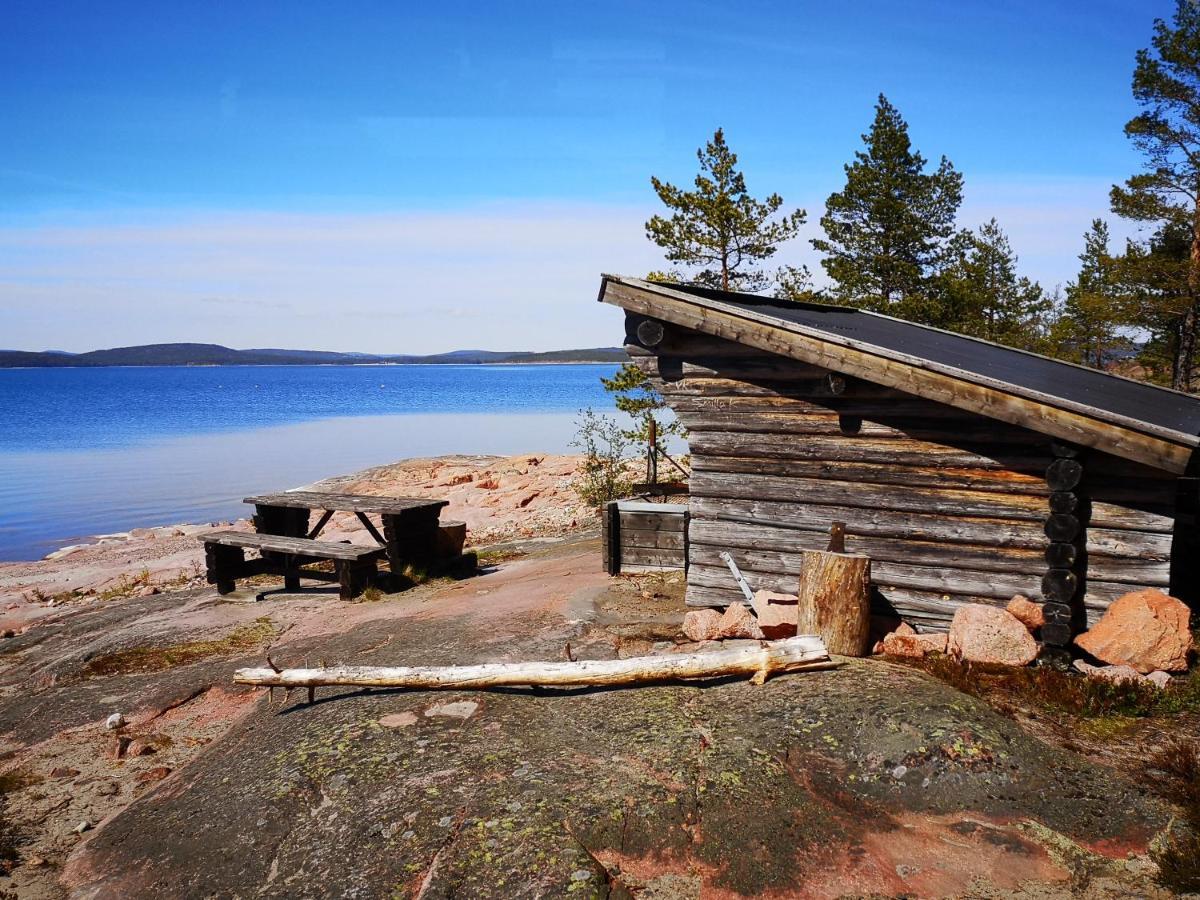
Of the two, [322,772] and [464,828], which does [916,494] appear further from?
[322,772]

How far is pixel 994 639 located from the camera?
23.4 ft

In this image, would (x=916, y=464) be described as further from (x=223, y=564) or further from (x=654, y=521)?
(x=223, y=564)

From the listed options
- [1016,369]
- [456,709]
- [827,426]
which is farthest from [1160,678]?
[456,709]

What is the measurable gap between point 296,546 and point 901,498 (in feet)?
29.9

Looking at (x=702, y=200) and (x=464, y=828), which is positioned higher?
(x=702, y=200)

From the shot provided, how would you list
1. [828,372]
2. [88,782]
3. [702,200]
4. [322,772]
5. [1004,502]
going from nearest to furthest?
[322,772] → [88,782] → [1004,502] → [828,372] → [702,200]

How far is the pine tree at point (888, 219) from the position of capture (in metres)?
28.5

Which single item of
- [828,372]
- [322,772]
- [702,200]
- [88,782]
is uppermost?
[702,200]

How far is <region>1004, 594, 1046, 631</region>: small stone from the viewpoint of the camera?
7316 mm

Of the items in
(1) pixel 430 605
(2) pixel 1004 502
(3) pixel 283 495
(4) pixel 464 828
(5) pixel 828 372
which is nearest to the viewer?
(4) pixel 464 828

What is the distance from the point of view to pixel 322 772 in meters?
5.72

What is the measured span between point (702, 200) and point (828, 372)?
51.8 feet

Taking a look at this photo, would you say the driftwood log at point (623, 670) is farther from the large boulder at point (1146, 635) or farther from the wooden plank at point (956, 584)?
the large boulder at point (1146, 635)

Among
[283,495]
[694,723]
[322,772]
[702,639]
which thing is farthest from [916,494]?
[283,495]
